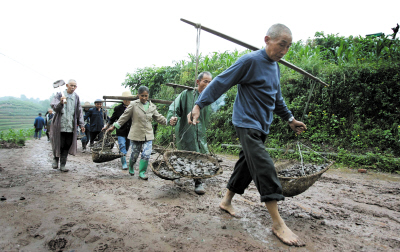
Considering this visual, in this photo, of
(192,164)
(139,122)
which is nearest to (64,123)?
(139,122)

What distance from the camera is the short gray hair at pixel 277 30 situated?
231cm

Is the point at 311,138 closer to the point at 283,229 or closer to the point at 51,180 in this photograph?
the point at 283,229

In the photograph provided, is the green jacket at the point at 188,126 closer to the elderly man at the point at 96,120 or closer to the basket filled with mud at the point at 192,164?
the basket filled with mud at the point at 192,164

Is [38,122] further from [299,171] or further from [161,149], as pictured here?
[299,171]

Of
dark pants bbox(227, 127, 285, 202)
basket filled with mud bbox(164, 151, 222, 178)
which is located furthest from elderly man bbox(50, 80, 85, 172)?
dark pants bbox(227, 127, 285, 202)

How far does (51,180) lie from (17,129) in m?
12.4

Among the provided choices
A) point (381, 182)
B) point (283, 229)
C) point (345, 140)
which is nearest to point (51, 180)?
point (283, 229)

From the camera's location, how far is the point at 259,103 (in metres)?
2.47

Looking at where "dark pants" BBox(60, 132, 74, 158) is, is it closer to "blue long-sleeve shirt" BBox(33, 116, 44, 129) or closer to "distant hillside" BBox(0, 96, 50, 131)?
"distant hillside" BBox(0, 96, 50, 131)

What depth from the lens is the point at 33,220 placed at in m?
2.61

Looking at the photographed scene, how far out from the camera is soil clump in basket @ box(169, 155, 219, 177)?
320 cm

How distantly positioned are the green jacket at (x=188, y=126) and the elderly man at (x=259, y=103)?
5.83 ft

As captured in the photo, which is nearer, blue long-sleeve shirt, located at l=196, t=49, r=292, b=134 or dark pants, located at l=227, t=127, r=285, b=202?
dark pants, located at l=227, t=127, r=285, b=202

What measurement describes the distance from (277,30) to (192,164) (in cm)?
208
